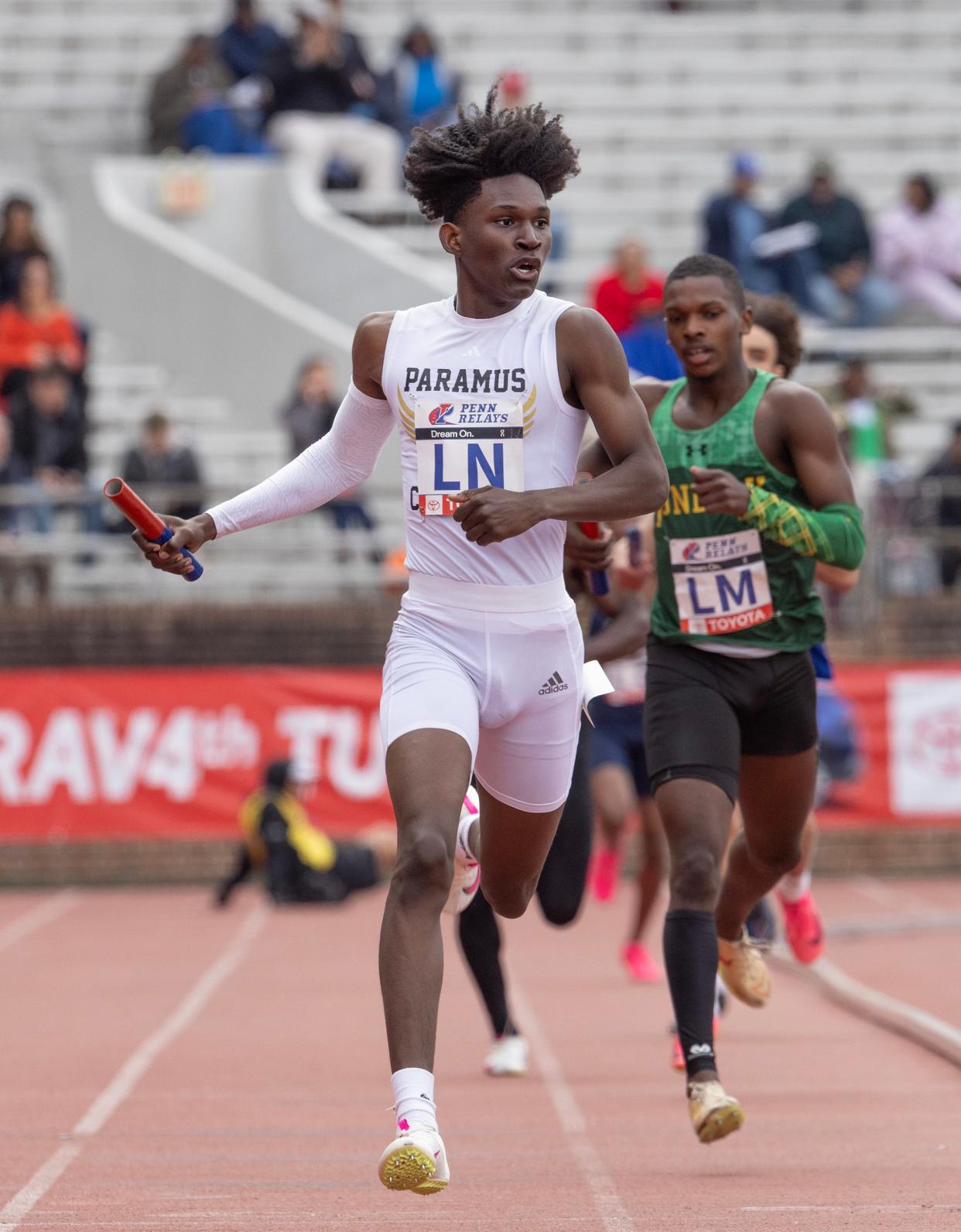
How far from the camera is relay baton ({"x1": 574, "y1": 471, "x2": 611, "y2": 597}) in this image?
20.3ft

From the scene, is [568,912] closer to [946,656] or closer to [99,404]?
[946,656]

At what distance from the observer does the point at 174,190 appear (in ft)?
67.1

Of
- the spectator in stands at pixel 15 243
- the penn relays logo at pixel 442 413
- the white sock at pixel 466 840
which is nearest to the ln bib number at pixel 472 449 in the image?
the penn relays logo at pixel 442 413

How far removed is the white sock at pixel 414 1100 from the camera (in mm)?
4617

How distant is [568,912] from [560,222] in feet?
→ 44.3

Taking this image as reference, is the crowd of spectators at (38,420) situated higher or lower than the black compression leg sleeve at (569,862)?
higher

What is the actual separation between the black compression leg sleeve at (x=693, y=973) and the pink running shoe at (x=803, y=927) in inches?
74.2

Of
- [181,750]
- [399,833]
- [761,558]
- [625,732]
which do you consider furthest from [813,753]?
[181,750]

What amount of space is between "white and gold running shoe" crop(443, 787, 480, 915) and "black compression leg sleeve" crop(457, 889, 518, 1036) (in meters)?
1.54

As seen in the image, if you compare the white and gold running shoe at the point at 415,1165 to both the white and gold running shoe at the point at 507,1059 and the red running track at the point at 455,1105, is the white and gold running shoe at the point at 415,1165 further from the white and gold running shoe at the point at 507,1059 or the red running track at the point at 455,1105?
the white and gold running shoe at the point at 507,1059

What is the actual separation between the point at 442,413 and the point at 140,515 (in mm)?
758


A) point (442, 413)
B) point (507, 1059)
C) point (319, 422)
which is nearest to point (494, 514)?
A: point (442, 413)

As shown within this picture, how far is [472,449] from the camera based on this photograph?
525 cm

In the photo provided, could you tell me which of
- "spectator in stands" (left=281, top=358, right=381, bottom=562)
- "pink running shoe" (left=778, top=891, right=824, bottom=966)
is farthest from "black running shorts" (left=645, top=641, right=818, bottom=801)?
"spectator in stands" (left=281, top=358, right=381, bottom=562)
